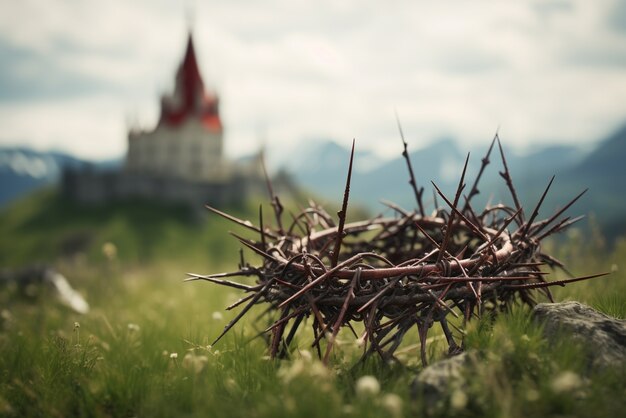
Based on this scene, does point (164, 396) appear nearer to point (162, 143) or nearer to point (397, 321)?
point (397, 321)

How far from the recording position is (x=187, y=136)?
9075 cm

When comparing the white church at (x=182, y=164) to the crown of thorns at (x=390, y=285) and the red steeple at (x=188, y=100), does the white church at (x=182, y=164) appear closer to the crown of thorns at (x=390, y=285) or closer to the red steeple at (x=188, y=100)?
the red steeple at (x=188, y=100)

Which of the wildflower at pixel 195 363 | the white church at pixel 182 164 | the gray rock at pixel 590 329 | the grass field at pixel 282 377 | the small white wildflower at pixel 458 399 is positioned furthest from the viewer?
the white church at pixel 182 164

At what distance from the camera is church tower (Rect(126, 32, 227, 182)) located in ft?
297

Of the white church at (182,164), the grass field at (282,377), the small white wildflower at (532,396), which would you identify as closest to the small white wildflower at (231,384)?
the grass field at (282,377)

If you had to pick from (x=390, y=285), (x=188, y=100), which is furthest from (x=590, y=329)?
(x=188, y=100)

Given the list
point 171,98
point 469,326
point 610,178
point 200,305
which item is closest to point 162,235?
point 171,98

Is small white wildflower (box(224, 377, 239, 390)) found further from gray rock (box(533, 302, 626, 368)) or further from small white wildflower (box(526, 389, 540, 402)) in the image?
gray rock (box(533, 302, 626, 368))

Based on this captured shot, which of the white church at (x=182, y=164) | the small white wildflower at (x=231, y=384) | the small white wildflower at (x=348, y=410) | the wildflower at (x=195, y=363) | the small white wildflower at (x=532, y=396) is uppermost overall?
the small white wildflower at (x=532, y=396)

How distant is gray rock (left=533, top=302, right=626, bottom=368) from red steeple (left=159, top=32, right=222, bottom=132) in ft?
299

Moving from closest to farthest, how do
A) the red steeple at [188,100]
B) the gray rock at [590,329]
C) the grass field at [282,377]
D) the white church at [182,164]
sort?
the grass field at [282,377], the gray rock at [590,329], the white church at [182,164], the red steeple at [188,100]

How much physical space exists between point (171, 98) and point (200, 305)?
296 feet

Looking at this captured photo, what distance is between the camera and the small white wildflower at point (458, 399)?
1663mm

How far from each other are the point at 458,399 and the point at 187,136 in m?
92.6
